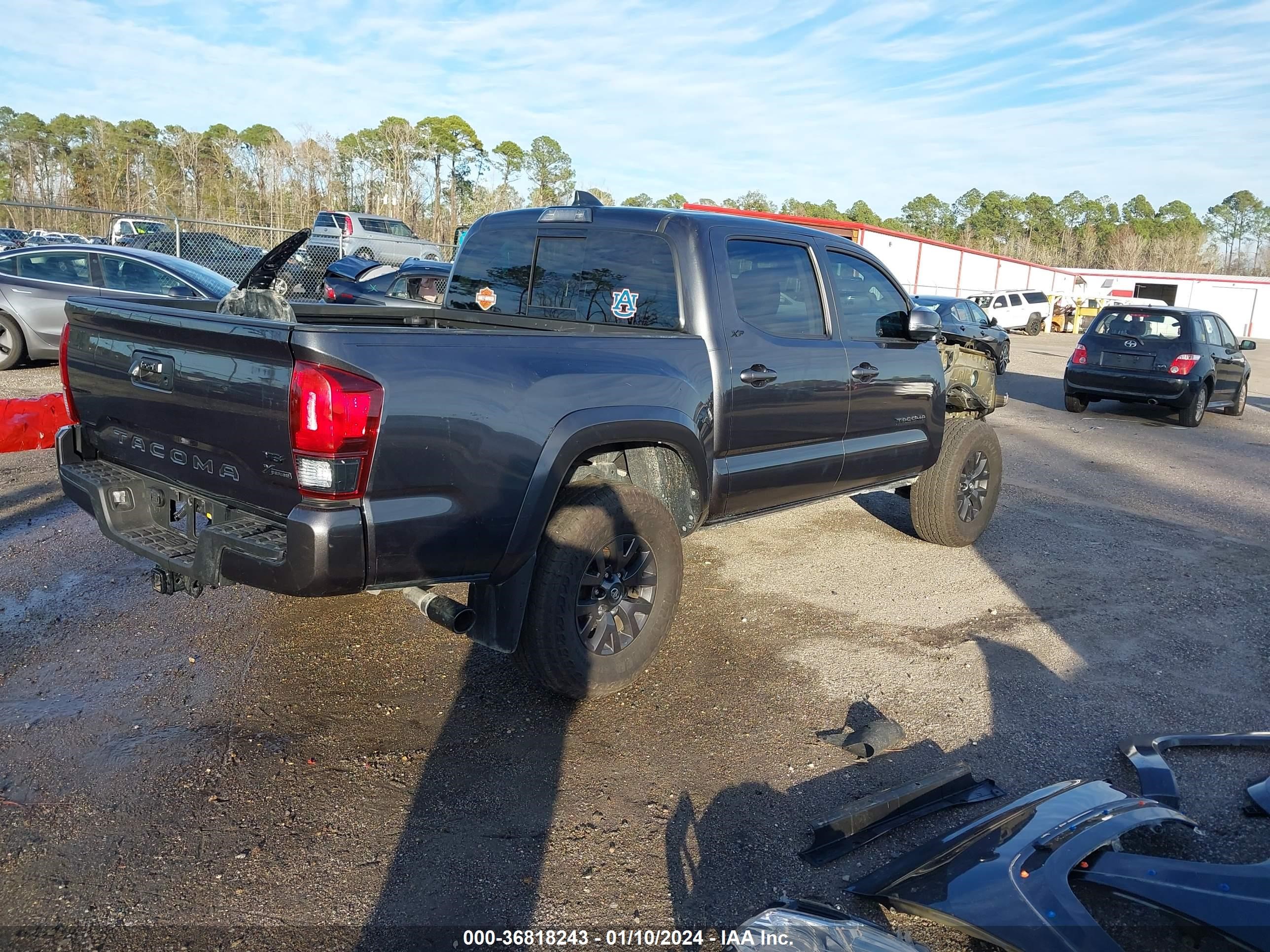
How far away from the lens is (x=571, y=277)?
15.1 feet

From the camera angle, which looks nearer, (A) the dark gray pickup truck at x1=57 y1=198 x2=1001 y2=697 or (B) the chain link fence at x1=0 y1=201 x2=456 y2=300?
(A) the dark gray pickup truck at x1=57 y1=198 x2=1001 y2=697

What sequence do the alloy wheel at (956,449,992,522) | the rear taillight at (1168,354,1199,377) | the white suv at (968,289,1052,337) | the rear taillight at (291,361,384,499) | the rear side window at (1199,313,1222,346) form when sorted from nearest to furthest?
the rear taillight at (291,361,384,499) → the alloy wheel at (956,449,992,522) → the rear taillight at (1168,354,1199,377) → the rear side window at (1199,313,1222,346) → the white suv at (968,289,1052,337)

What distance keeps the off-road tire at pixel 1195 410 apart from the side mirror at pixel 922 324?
31.3 ft

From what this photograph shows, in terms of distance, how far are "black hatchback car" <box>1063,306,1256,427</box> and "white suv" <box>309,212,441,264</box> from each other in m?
16.1

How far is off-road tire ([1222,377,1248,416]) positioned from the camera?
14.3 m

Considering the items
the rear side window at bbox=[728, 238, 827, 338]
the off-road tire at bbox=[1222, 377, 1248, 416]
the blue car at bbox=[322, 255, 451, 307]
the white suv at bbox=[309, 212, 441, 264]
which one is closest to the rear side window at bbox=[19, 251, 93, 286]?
the blue car at bbox=[322, 255, 451, 307]

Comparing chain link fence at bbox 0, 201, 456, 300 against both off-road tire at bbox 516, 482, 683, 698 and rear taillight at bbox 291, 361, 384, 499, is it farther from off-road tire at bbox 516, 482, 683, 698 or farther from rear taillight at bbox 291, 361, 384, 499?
rear taillight at bbox 291, 361, 384, 499

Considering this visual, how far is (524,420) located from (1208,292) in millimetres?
68301

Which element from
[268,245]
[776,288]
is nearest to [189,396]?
[776,288]

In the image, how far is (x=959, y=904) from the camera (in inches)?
88.9

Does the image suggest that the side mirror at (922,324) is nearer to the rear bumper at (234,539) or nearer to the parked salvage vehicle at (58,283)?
the rear bumper at (234,539)

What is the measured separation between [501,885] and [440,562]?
1.04 meters

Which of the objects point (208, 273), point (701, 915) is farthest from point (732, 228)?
point (208, 273)

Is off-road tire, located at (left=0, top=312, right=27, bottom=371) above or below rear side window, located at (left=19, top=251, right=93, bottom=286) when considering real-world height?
below
